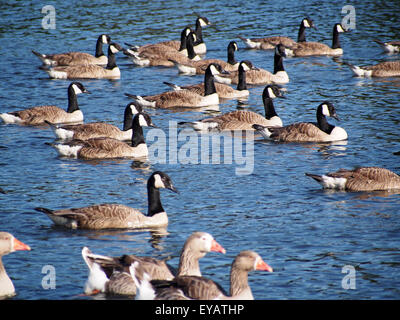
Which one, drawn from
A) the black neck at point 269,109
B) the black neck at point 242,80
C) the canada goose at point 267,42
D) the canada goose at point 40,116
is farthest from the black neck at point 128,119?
the canada goose at point 267,42

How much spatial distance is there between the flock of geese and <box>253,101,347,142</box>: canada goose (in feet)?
0.09

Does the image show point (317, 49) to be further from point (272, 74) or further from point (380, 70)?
point (272, 74)

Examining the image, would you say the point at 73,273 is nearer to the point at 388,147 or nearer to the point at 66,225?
the point at 66,225

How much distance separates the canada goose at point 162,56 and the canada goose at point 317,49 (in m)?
4.43

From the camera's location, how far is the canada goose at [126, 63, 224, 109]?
84.8 ft

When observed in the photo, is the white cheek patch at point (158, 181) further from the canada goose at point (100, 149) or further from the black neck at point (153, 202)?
the canada goose at point (100, 149)

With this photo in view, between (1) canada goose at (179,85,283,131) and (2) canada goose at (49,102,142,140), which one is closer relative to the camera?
(2) canada goose at (49,102,142,140)

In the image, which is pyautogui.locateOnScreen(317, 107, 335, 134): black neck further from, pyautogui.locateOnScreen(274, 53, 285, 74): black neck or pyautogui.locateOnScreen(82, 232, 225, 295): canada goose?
pyautogui.locateOnScreen(82, 232, 225, 295): canada goose

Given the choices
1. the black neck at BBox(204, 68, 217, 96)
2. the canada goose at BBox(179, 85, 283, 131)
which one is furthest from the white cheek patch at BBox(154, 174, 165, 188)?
the black neck at BBox(204, 68, 217, 96)

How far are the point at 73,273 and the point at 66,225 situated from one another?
2177 mm

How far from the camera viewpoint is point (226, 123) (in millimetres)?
22828

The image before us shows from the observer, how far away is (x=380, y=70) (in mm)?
29562

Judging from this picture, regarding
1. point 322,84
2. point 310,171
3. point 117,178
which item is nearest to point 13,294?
point 117,178

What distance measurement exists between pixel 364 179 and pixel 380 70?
13.4 m
